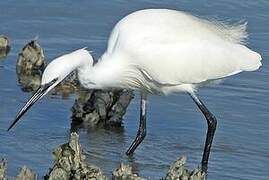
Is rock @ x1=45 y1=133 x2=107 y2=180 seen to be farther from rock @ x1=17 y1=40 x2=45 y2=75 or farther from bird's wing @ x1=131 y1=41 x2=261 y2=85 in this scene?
rock @ x1=17 y1=40 x2=45 y2=75

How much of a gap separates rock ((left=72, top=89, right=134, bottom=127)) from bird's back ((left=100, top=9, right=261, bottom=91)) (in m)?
0.56

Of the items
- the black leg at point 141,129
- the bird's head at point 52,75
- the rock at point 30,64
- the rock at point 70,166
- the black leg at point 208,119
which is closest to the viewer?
the rock at point 70,166

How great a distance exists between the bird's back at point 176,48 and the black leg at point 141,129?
1.37 feet

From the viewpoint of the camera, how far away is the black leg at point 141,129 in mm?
9312

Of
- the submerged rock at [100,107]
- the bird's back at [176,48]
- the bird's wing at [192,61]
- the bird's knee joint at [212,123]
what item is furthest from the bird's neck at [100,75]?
the bird's knee joint at [212,123]

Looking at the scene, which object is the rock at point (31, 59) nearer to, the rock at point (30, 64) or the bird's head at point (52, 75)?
the rock at point (30, 64)

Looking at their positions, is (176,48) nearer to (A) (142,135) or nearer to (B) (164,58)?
(B) (164,58)

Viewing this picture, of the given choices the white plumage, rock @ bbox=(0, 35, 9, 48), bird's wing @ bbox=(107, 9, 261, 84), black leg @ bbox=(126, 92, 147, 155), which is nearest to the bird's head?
the white plumage

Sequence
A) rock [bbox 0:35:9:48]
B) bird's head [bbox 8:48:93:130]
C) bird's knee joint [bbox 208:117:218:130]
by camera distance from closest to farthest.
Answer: bird's head [bbox 8:48:93:130] < bird's knee joint [bbox 208:117:218:130] < rock [bbox 0:35:9:48]

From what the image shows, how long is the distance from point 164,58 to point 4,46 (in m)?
2.68

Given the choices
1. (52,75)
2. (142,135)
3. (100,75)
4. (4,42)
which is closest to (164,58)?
(100,75)

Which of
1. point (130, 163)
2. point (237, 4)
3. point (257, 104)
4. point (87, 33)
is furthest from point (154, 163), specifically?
point (237, 4)

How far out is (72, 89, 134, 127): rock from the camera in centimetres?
973

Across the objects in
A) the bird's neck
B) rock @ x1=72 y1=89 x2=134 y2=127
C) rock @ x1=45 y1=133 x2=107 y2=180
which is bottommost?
rock @ x1=72 y1=89 x2=134 y2=127
